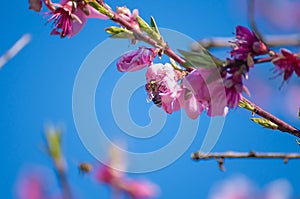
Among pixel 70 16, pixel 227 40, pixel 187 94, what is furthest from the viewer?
pixel 70 16

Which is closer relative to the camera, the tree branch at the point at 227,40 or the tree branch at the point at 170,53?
the tree branch at the point at 227,40

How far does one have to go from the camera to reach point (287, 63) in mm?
865

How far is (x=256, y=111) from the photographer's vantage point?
109 centimetres

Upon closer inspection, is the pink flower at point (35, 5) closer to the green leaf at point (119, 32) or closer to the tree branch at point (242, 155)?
the green leaf at point (119, 32)

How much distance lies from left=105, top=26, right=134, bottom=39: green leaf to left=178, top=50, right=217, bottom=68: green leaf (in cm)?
19

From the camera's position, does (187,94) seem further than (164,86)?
No

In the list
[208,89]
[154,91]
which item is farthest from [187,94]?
[154,91]

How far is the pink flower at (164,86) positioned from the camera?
1.05m

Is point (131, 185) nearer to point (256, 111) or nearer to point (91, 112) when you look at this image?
point (91, 112)

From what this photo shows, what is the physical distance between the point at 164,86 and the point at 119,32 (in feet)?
0.49

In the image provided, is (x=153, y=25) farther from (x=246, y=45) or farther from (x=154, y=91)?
(x=246, y=45)

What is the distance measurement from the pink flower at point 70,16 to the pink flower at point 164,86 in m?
0.16

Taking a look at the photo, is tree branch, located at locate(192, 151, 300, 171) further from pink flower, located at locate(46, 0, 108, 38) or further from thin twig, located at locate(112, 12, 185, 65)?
pink flower, located at locate(46, 0, 108, 38)

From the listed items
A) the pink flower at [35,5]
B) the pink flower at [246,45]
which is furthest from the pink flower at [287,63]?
the pink flower at [35,5]
